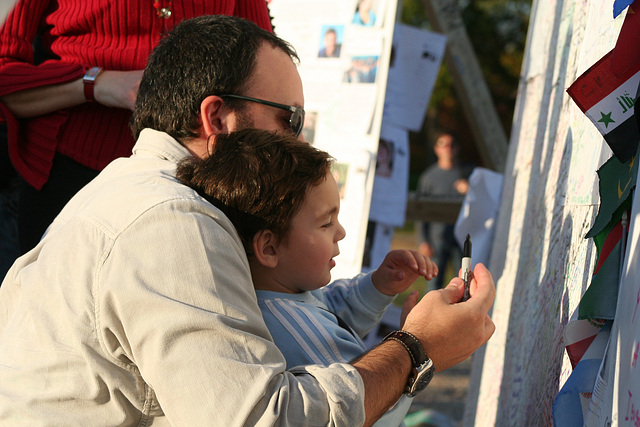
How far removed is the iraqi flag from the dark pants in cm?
135

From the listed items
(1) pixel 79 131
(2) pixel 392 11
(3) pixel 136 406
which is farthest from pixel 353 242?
(3) pixel 136 406

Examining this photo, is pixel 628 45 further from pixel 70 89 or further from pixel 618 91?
pixel 70 89

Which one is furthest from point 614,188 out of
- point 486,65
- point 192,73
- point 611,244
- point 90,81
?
point 486,65

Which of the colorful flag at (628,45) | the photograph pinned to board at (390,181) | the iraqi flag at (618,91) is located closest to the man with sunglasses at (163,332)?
the iraqi flag at (618,91)

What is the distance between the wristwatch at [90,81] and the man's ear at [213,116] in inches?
21.7

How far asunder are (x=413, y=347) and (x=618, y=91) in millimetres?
551

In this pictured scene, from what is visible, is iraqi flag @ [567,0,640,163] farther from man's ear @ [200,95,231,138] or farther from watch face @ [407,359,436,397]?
man's ear @ [200,95,231,138]

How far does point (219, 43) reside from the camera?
1641mm

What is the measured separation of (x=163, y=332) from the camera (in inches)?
44.1

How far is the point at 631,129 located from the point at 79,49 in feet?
5.00

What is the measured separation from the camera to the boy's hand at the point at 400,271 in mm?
1800

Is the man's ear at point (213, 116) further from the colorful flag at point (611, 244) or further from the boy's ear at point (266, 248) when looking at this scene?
the colorful flag at point (611, 244)

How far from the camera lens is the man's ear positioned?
1.60 meters

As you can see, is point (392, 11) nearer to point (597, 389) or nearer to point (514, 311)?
point (514, 311)
